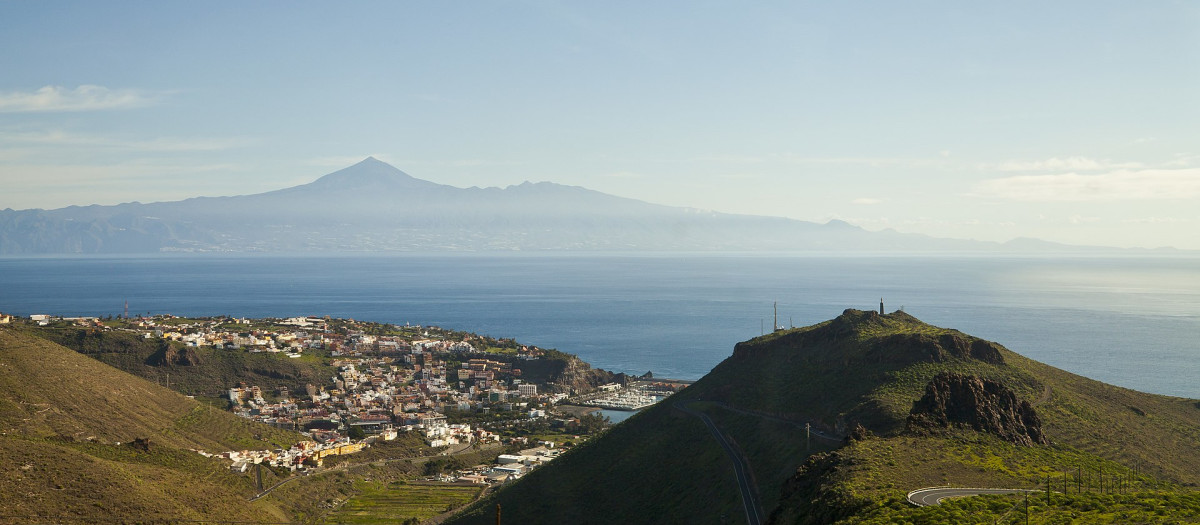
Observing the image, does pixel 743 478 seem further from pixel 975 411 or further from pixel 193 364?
pixel 193 364

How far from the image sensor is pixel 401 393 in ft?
364

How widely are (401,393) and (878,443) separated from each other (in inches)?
3226

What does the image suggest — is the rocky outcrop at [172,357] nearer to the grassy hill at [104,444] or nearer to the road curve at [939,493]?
the grassy hill at [104,444]

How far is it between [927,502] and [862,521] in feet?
11.7

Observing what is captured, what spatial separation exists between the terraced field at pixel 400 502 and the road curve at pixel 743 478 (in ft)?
68.7

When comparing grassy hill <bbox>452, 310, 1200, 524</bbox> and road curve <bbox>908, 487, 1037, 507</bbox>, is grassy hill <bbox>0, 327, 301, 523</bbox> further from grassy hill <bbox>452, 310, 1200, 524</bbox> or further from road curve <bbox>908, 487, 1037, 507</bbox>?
road curve <bbox>908, 487, 1037, 507</bbox>

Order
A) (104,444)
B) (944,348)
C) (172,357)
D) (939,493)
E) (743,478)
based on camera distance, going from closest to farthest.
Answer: (939,493) < (743,478) < (944,348) < (104,444) < (172,357)

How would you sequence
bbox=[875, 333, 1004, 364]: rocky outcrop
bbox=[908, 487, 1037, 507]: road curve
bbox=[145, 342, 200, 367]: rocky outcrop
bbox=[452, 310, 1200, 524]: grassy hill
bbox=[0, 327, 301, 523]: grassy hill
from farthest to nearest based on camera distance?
bbox=[145, 342, 200, 367]: rocky outcrop < bbox=[875, 333, 1004, 364]: rocky outcrop < bbox=[0, 327, 301, 523]: grassy hill < bbox=[452, 310, 1200, 524]: grassy hill < bbox=[908, 487, 1037, 507]: road curve

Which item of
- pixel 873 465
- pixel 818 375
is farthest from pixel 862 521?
pixel 818 375

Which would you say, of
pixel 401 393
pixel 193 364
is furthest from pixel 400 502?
pixel 193 364

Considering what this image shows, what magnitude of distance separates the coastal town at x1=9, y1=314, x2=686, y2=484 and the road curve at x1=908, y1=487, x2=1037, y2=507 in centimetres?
4542

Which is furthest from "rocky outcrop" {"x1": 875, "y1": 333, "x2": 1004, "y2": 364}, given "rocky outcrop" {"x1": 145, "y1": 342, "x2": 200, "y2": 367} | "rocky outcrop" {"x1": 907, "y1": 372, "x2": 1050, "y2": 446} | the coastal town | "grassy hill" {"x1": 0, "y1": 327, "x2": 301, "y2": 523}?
"rocky outcrop" {"x1": 145, "y1": 342, "x2": 200, "y2": 367}

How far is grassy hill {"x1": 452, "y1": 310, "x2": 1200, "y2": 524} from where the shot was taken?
3272 cm

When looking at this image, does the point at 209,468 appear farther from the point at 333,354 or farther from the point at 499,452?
the point at 333,354
